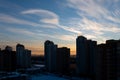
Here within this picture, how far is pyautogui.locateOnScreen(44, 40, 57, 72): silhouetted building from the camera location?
202ft

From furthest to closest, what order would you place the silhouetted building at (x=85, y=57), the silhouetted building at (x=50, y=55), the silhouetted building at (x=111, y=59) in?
the silhouetted building at (x=50, y=55) < the silhouetted building at (x=85, y=57) < the silhouetted building at (x=111, y=59)

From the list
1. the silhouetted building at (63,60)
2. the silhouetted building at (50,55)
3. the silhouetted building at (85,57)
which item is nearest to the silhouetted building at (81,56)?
the silhouetted building at (85,57)

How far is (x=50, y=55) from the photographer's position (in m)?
63.8

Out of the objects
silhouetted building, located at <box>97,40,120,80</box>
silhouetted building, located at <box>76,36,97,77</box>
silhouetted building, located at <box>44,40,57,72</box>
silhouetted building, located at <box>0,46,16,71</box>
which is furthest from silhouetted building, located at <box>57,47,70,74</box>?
silhouetted building, located at <box>97,40,120,80</box>

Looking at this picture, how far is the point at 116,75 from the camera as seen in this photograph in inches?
651

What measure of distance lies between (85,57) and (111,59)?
108 feet

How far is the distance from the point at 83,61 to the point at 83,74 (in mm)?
2996

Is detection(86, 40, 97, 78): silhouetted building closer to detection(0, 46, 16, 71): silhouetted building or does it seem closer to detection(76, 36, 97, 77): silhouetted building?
detection(76, 36, 97, 77): silhouetted building

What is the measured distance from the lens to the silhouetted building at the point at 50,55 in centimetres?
6159

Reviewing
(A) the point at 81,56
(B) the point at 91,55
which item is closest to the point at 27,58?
(A) the point at 81,56

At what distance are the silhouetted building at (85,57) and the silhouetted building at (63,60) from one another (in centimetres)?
678

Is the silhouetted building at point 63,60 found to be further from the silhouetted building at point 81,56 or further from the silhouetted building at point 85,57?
the silhouetted building at point 85,57

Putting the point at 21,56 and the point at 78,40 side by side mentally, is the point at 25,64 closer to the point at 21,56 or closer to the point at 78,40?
the point at 21,56

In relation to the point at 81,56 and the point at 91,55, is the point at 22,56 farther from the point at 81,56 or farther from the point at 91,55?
the point at 91,55
